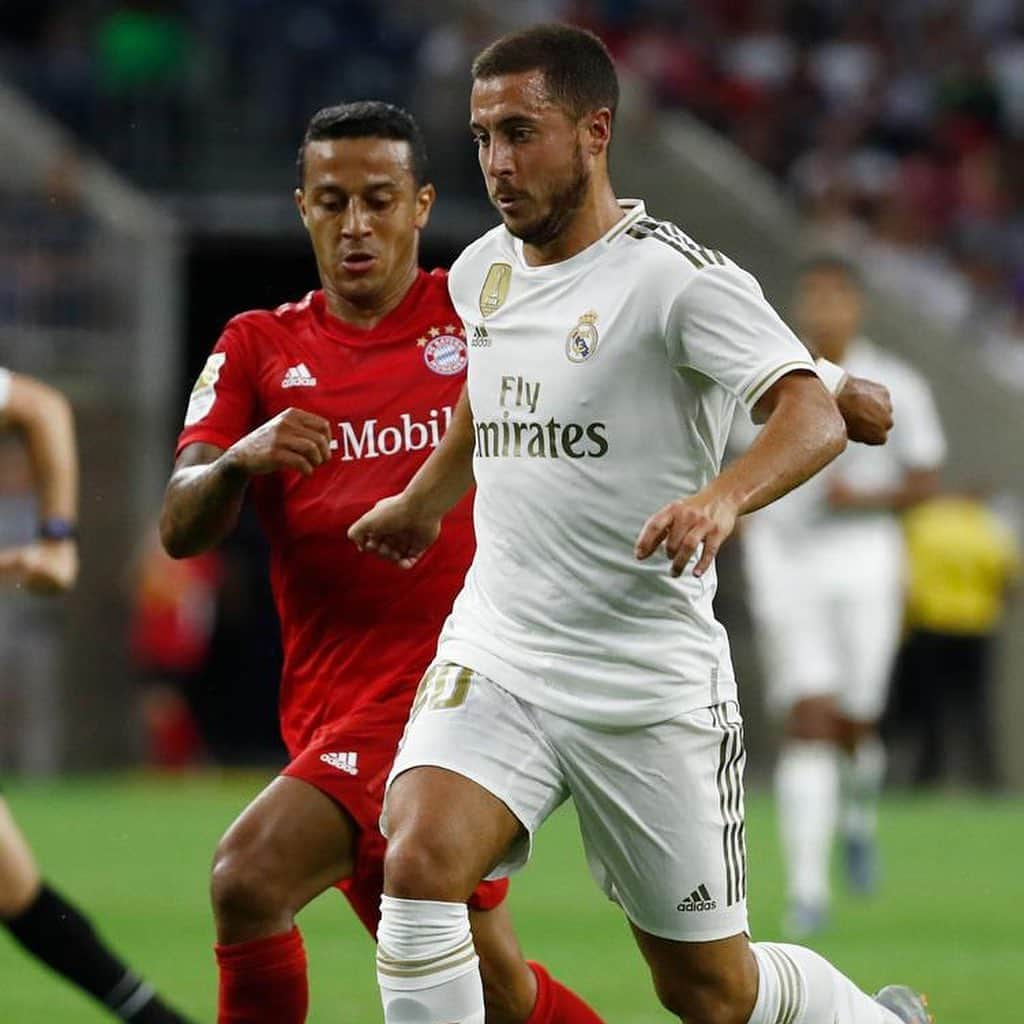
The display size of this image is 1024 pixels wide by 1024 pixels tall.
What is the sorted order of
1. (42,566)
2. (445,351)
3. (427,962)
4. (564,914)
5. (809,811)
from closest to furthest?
(427,962) < (445,351) < (42,566) < (809,811) < (564,914)

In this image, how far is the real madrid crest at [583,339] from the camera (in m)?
4.98

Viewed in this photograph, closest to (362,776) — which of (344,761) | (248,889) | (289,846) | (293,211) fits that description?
(344,761)

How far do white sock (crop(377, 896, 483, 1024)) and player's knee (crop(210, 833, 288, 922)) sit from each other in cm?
66

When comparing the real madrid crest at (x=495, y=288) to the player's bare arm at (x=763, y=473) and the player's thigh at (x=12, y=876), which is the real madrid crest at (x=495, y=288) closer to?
the player's bare arm at (x=763, y=473)

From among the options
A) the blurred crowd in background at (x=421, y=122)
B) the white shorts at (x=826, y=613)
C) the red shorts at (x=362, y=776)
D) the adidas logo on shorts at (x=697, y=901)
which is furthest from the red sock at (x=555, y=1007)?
the blurred crowd in background at (x=421, y=122)

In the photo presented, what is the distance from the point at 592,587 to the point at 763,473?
56 cm

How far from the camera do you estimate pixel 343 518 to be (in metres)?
5.79

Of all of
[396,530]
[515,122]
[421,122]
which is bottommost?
[396,530]

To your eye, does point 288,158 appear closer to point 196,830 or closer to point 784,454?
point 196,830

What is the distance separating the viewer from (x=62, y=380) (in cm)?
1916

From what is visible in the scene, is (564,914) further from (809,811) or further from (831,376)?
(831,376)

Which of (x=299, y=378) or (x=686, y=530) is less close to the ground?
(x=299, y=378)

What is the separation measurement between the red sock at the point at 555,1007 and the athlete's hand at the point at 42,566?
1.69m

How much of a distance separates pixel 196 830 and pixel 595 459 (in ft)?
32.3
